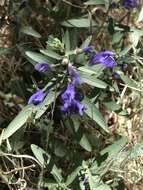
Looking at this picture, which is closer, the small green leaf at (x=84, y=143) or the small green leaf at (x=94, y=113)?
the small green leaf at (x=94, y=113)

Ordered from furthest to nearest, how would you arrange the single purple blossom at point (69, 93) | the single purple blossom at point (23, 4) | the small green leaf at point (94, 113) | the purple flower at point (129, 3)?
the single purple blossom at point (23, 4) < the purple flower at point (129, 3) < the small green leaf at point (94, 113) < the single purple blossom at point (69, 93)

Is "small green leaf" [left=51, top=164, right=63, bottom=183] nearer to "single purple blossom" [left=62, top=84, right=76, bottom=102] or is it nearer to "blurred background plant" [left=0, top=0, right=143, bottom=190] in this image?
"blurred background plant" [left=0, top=0, right=143, bottom=190]

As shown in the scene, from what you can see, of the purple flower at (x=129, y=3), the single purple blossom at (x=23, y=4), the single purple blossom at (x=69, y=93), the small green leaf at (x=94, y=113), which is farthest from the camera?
the single purple blossom at (x=23, y=4)

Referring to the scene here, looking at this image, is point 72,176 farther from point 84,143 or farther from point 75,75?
point 75,75

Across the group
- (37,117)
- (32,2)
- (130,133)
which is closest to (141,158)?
(130,133)

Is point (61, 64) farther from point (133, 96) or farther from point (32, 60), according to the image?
point (133, 96)

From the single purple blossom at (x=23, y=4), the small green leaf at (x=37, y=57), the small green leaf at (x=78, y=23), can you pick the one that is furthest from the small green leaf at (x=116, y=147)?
the single purple blossom at (x=23, y=4)

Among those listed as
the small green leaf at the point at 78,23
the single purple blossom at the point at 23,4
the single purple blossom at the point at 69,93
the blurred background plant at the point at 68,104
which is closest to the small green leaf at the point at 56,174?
the blurred background plant at the point at 68,104

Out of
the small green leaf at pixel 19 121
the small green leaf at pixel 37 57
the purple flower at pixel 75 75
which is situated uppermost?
the small green leaf at pixel 37 57

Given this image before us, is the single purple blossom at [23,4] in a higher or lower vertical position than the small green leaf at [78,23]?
higher

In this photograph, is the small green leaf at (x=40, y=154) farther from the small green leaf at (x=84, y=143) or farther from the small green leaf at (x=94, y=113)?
the small green leaf at (x=94, y=113)
